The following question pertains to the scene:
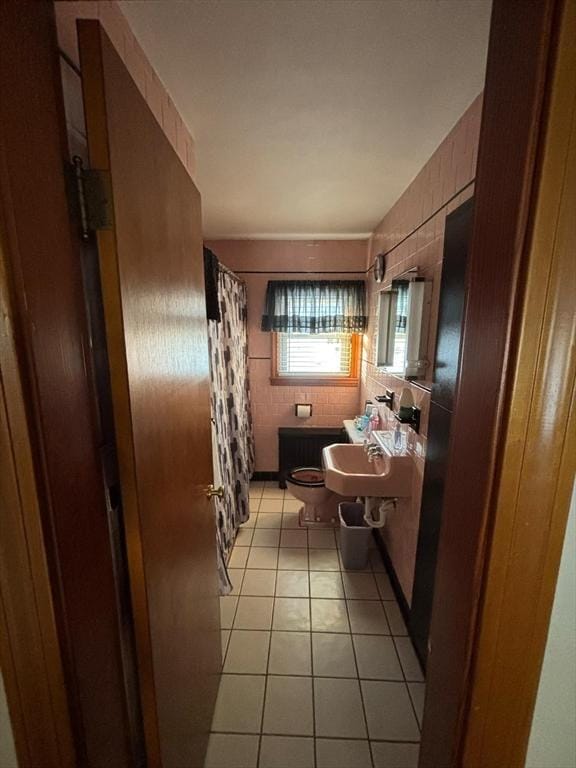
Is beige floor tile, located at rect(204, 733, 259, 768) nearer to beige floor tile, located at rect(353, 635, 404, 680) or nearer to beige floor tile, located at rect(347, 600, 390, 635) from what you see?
beige floor tile, located at rect(353, 635, 404, 680)

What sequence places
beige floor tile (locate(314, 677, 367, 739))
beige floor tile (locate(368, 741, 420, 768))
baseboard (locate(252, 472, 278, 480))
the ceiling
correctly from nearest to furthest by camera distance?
1. the ceiling
2. beige floor tile (locate(368, 741, 420, 768))
3. beige floor tile (locate(314, 677, 367, 739))
4. baseboard (locate(252, 472, 278, 480))

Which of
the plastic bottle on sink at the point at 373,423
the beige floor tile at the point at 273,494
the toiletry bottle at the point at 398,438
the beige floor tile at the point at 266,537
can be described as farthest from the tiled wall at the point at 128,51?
the beige floor tile at the point at 273,494

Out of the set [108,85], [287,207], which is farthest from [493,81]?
[287,207]

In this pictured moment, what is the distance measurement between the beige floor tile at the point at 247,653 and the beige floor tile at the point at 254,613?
0.04 m

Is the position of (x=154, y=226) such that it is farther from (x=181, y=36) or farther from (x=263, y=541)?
(x=263, y=541)

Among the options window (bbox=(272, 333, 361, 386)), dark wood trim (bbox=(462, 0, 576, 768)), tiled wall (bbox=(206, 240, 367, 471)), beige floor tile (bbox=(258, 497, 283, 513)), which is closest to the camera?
dark wood trim (bbox=(462, 0, 576, 768))

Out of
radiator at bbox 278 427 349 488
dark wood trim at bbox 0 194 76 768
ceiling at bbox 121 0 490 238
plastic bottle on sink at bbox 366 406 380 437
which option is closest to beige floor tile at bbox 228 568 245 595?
radiator at bbox 278 427 349 488

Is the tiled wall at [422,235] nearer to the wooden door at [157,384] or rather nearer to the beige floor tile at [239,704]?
the beige floor tile at [239,704]

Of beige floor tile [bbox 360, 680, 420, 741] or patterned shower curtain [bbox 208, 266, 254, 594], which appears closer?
beige floor tile [bbox 360, 680, 420, 741]

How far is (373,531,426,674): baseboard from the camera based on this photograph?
163 cm

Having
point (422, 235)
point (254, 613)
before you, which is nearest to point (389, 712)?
point (254, 613)

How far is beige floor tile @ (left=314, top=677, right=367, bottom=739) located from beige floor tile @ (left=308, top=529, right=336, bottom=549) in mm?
950

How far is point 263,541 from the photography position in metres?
2.50

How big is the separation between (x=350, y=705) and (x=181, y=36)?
8.30 ft
